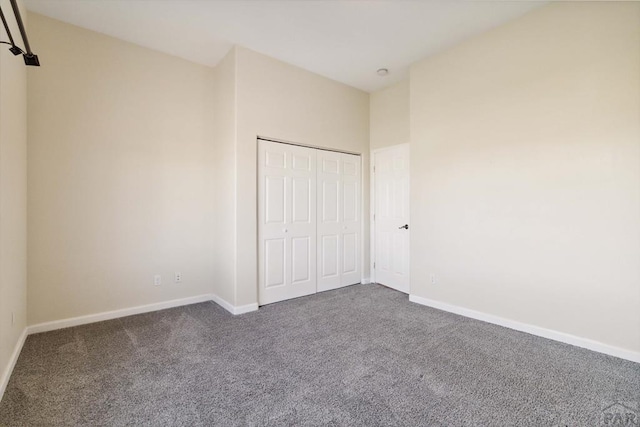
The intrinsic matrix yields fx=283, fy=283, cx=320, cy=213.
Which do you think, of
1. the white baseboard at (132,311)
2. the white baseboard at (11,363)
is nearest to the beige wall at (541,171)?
the white baseboard at (132,311)

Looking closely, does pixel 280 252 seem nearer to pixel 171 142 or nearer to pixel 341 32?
pixel 171 142

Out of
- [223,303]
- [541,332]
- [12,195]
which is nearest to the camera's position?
[12,195]

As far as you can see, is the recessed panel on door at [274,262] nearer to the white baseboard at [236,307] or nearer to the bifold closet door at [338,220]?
the white baseboard at [236,307]

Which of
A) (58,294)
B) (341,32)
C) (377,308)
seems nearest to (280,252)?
(377,308)

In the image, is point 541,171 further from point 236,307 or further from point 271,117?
point 236,307

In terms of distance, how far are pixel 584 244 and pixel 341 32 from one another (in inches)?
122

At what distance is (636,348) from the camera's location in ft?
7.36

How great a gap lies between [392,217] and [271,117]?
229 centimetres

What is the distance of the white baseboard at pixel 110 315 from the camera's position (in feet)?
9.13

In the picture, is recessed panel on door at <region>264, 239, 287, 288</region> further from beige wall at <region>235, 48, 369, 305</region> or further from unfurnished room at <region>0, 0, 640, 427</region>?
beige wall at <region>235, 48, 369, 305</region>

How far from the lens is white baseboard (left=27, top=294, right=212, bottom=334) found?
2.78 m

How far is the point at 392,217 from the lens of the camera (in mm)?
4359

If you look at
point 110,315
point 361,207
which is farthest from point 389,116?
point 110,315

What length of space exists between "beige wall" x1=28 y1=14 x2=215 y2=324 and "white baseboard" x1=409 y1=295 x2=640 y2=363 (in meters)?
3.05
